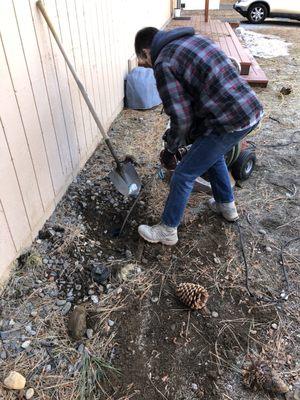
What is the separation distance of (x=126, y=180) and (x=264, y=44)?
7572 mm

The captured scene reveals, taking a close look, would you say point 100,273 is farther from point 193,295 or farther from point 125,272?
point 193,295

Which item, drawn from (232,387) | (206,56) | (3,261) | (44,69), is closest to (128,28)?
(44,69)

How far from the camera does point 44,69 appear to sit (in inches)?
101

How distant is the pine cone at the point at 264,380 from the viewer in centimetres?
181

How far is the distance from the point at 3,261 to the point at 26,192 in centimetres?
49

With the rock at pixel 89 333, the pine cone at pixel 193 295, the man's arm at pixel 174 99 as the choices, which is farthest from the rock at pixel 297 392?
the man's arm at pixel 174 99

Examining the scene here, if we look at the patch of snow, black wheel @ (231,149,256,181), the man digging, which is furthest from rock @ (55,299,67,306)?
the patch of snow

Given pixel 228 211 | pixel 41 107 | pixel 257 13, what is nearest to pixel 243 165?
pixel 228 211

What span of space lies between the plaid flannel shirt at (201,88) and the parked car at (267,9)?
11.9 metres

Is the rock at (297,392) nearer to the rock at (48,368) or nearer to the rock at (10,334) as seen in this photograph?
the rock at (48,368)

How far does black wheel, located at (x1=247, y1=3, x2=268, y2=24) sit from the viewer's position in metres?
12.2

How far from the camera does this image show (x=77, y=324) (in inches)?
80.9

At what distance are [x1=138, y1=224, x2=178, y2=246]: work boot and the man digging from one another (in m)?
0.33

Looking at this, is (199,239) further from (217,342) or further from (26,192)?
(26,192)
